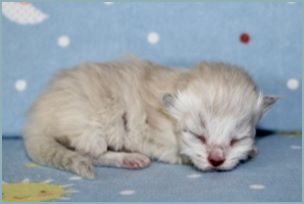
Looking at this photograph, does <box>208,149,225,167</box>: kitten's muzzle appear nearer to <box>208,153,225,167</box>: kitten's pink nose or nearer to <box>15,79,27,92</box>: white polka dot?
<box>208,153,225,167</box>: kitten's pink nose

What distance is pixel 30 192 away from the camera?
1921 millimetres

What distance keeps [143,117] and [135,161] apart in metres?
0.21

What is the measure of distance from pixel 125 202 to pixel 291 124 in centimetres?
121

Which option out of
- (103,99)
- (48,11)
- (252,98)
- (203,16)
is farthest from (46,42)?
(252,98)

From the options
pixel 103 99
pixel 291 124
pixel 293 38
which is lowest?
pixel 291 124

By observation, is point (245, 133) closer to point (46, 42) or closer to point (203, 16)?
point (203, 16)

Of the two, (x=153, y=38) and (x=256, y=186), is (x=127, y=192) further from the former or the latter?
(x=153, y=38)

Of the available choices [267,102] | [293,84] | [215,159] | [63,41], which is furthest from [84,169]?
[293,84]

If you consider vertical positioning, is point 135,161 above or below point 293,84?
below

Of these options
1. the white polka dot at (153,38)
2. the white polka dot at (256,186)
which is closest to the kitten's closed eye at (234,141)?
the white polka dot at (256,186)

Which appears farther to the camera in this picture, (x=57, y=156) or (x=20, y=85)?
(x=20, y=85)

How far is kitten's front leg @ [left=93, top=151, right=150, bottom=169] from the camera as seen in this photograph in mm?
2186

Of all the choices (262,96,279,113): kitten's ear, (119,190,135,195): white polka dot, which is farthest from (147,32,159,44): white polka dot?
(119,190,135,195): white polka dot

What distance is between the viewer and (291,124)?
2.72m
